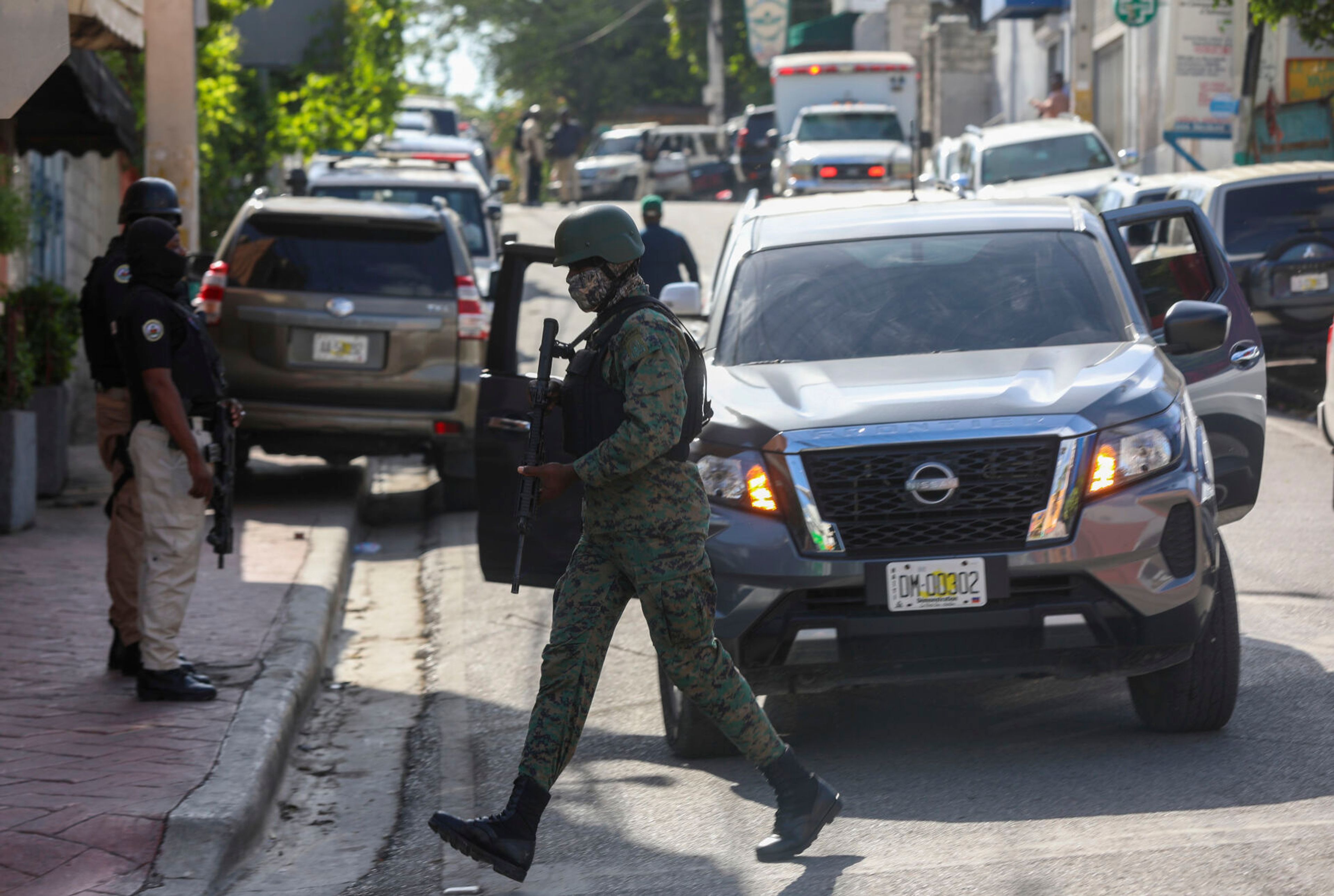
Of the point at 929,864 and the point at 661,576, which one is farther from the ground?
the point at 661,576

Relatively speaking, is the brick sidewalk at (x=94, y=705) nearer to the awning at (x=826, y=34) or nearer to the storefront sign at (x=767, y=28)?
the storefront sign at (x=767, y=28)

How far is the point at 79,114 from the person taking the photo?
11406 millimetres

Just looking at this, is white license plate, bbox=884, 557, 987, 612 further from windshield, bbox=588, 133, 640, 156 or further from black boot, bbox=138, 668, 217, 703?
windshield, bbox=588, 133, 640, 156

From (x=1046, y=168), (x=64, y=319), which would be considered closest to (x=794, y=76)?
(x=1046, y=168)

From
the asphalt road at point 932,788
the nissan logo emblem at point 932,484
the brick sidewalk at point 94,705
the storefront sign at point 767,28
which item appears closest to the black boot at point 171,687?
the brick sidewalk at point 94,705

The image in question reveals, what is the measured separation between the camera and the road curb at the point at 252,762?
532 cm

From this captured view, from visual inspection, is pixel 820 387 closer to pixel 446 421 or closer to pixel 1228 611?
pixel 1228 611

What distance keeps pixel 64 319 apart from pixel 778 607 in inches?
322

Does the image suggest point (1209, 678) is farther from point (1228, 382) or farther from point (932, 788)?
point (1228, 382)

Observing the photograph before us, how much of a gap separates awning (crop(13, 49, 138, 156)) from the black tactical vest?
656 centimetres

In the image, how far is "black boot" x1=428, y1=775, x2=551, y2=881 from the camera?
4906 mm

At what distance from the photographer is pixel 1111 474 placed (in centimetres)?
580

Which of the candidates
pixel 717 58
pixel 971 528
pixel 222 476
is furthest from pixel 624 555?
pixel 717 58

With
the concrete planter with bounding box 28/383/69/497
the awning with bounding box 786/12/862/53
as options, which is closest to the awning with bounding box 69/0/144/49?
the concrete planter with bounding box 28/383/69/497
